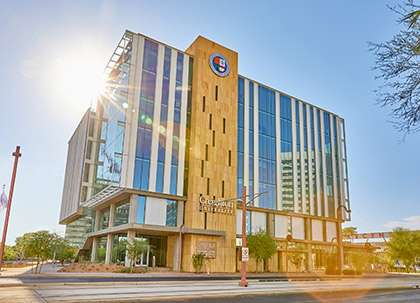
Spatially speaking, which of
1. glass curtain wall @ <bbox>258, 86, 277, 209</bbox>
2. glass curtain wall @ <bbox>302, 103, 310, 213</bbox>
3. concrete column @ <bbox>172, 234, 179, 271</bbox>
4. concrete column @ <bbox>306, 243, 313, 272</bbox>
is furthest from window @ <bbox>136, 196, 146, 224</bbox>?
concrete column @ <bbox>306, 243, 313, 272</bbox>

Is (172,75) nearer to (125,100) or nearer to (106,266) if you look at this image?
(125,100)

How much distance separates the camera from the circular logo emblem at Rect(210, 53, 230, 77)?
166 ft

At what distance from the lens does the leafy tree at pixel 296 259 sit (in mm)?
53656

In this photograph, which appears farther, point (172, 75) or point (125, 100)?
point (172, 75)

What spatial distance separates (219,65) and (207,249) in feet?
82.1

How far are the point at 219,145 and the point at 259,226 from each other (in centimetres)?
1363

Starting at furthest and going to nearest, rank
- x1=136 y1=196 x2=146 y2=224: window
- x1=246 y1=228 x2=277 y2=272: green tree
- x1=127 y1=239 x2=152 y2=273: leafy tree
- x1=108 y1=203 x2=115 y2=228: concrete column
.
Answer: x1=108 y1=203 x2=115 y2=228: concrete column → x1=246 y1=228 x2=277 y2=272: green tree → x1=136 y1=196 x2=146 y2=224: window → x1=127 y1=239 x2=152 y2=273: leafy tree

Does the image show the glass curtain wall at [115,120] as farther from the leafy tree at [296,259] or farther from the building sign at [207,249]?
the leafy tree at [296,259]

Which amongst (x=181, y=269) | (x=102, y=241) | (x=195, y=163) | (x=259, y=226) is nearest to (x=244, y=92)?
(x=195, y=163)

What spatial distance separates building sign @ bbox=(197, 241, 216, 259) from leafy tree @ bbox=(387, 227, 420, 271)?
127 ft

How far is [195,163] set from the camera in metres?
45.6

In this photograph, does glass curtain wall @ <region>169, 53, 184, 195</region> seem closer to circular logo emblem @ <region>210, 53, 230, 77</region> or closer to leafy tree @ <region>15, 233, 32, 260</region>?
circular logo emblem @ <region>210, 53, 230, 77</region>

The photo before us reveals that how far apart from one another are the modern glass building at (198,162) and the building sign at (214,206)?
6.8 inches

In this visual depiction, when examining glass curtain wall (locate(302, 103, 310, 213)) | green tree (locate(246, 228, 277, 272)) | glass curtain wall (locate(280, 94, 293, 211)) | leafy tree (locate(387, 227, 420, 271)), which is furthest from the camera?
leafy tree (locate(387, 227, 420, 271))
